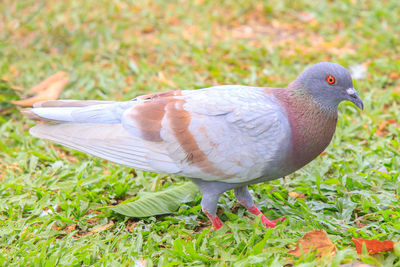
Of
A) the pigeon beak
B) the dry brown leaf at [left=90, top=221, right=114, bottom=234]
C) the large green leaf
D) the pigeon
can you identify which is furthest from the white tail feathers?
the pigeon beak

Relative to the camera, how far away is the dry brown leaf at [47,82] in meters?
5.44

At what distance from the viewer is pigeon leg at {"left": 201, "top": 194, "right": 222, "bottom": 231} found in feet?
11.2

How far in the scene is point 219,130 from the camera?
3.24 metres

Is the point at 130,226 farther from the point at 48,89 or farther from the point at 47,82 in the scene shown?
the point at 47,82

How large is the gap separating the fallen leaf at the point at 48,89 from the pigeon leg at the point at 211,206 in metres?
2.59

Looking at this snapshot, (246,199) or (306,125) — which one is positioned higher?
(306,125)

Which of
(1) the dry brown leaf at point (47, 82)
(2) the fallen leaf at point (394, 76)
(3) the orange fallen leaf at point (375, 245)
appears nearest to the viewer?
(3) the orange fallen leaf at point (375, 245)

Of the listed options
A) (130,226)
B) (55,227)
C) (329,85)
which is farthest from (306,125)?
(55,227)

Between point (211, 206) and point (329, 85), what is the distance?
123cm

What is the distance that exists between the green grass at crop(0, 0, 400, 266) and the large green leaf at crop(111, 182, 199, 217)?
0.07 metres

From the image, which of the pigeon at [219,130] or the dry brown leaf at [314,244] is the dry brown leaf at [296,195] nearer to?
the pigeon at [219,130]

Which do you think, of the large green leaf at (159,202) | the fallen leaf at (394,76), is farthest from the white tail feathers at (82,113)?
the fallen leaf at (394,76)

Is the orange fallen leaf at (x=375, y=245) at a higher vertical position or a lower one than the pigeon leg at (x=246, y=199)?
higher

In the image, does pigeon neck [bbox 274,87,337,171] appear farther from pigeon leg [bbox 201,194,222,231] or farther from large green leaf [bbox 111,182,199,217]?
large green leaf [bbox 111,182,199,217]
